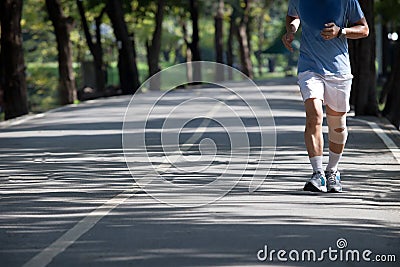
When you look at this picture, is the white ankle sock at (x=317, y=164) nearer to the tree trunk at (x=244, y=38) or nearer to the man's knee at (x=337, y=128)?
the man's knee at (x=337, y=128)

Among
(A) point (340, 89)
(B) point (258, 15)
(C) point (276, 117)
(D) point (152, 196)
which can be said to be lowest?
(B) point (258, 15)

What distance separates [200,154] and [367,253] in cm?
788

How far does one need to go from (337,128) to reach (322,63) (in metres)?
0.79

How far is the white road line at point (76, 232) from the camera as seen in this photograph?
27.1 feet

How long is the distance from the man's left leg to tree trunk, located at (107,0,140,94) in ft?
124

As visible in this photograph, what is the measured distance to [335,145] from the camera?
40.3 feet

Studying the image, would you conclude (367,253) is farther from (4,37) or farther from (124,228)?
(4,37)

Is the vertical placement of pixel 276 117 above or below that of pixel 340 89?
below

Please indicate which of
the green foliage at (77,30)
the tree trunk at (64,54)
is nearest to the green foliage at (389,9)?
the tree trunk at (64,54)

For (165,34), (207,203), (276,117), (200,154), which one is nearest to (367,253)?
(207,203)

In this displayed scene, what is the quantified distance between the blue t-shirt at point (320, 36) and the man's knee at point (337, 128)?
532mm

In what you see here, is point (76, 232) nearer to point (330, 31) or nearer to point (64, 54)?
point (330, 31)

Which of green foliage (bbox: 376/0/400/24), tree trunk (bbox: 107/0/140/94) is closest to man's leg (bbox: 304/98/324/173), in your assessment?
green foliage (bbox: 376/0/400/24)

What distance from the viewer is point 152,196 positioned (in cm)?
1170
